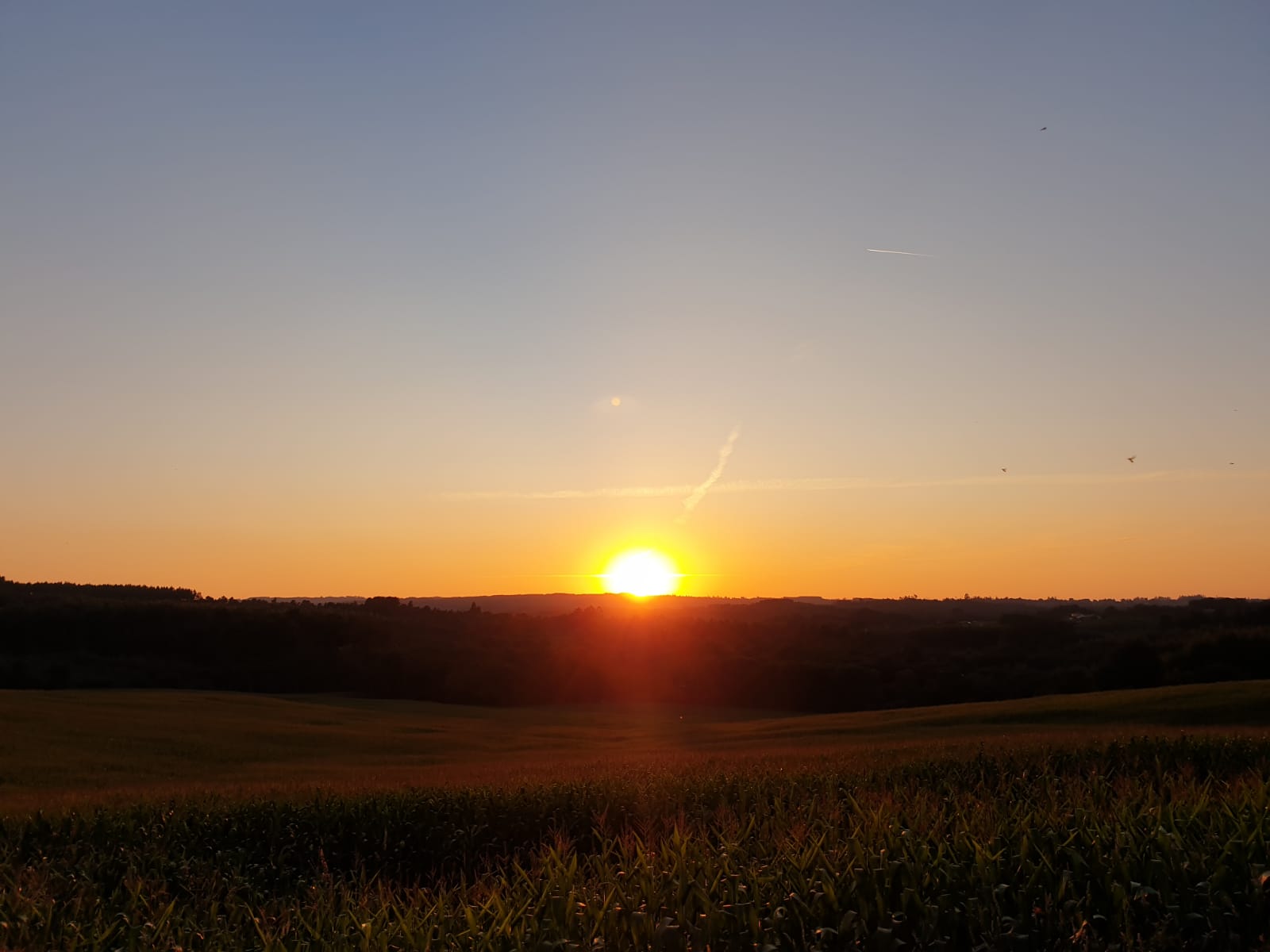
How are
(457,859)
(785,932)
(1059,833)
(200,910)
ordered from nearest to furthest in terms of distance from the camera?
(785,932) < (1059,833) < (200,910) < (457,859)

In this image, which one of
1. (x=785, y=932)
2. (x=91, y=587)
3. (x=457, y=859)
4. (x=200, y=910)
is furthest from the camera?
(x=91, y=587)

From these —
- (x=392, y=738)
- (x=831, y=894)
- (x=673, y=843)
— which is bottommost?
(x=392, y=738)

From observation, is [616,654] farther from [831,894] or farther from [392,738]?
[831,894]

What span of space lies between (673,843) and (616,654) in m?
82.6

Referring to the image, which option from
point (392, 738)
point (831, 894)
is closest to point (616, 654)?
point (392, 738)

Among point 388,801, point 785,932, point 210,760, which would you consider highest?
point 785,932

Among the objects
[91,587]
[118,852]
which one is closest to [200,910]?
[118,852]

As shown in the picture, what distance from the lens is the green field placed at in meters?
6.34

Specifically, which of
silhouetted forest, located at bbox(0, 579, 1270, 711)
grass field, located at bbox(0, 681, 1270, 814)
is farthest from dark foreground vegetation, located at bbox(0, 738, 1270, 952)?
silhouetted forest, located at bbox(0, 579, 1270, 711)

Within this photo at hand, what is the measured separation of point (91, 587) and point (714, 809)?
15597 centimetres

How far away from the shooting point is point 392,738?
1801 inches

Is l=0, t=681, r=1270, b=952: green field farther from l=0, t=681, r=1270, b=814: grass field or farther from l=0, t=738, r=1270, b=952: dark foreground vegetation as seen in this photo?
l=0, t=681, r=1270, b=814: grass field

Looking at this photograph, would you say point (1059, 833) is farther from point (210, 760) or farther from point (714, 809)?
point (210, 760)

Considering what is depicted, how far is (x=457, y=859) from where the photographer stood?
1570cm
